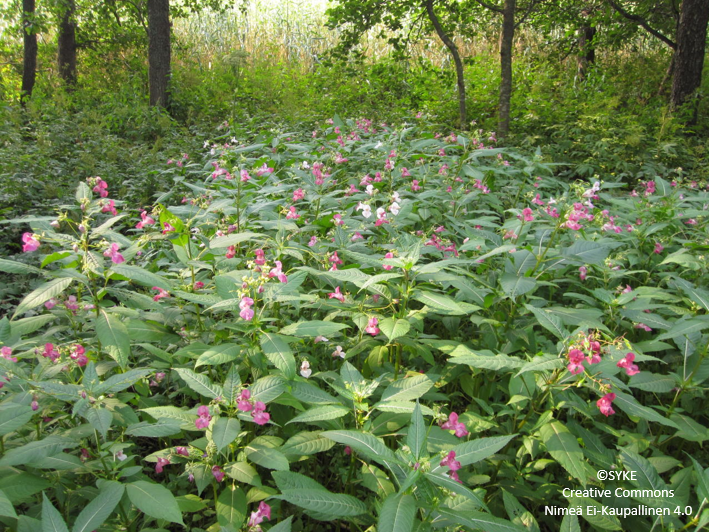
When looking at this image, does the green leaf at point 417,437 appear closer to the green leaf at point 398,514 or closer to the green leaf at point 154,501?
the green leaf at point 398,514

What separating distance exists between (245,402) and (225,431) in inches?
4.2

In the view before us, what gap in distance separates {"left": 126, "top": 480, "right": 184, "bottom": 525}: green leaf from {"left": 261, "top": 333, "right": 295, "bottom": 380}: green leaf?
448mm

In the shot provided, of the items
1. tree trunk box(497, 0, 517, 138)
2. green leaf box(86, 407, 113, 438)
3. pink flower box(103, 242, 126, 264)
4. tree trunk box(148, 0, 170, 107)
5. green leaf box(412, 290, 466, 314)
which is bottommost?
green leaf box(86, 407, 113, 438)

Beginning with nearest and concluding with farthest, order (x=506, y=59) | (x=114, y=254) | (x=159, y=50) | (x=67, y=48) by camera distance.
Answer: (x=114, y=254)
(x=506, y=59)
(x=159, y=50)
(x=67, y=48)

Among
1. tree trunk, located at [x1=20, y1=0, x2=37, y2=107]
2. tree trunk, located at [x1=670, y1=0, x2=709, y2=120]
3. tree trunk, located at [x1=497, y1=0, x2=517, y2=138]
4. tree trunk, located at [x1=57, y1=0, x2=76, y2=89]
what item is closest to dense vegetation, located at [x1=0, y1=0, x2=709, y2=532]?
tree trunk, located at [x1=497, y1=0, x2=517, y2=138]

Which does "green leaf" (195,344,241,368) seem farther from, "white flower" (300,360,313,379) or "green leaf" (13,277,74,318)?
"green leaf" (13,277,74,318)

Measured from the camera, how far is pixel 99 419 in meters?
1.27

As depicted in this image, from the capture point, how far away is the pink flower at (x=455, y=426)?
1553 mm

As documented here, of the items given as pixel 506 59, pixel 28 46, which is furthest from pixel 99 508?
pixel 28 46

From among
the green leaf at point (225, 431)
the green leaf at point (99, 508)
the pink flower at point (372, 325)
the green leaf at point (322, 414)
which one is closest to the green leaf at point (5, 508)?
the green leaf at point (99, 508)

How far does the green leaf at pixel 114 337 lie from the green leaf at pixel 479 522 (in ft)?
3.58

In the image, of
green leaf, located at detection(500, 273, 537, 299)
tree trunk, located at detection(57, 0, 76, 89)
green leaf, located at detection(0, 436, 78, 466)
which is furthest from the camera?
tree trunk, located at detection(57, 0, 76, 89)

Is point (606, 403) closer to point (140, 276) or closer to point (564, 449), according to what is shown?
point (564, 449)

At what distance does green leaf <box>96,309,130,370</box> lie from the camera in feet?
4.96
